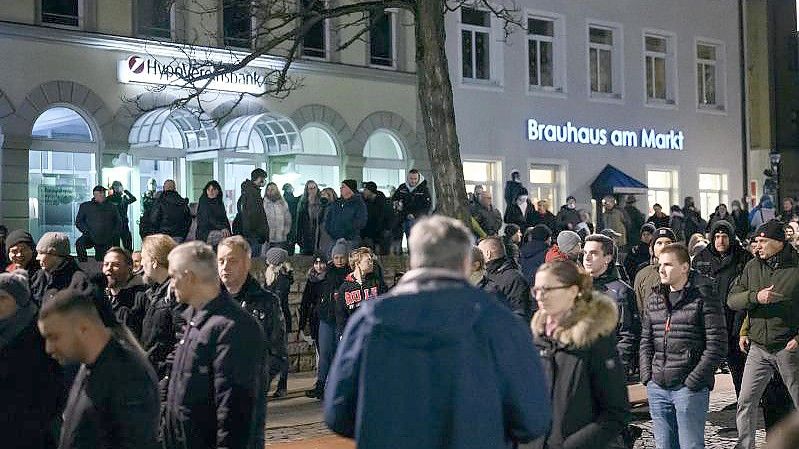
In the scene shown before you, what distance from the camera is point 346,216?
19516mm

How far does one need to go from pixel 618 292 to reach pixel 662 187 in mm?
27534

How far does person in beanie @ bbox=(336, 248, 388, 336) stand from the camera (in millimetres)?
13867

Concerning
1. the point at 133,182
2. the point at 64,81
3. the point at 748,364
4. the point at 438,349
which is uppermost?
the point at 64,81

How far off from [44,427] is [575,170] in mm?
27391

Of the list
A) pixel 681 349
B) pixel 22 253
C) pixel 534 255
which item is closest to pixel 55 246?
pixel 22 253

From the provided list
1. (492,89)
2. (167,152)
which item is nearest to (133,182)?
(167,152)

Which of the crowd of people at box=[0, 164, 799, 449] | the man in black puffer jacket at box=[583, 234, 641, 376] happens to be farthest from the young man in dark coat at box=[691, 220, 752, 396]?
the man in black puffer jacket at box=[583, 234, 641, 376]

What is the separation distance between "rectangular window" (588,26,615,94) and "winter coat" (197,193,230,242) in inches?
659

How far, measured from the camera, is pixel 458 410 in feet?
13.6

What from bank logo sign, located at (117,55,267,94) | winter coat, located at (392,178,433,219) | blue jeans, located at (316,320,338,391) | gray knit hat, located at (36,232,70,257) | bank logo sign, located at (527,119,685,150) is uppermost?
bank logo sign, located at (117,55,267,94)

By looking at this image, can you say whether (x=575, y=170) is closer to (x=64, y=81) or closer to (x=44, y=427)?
(x=64, y=81)

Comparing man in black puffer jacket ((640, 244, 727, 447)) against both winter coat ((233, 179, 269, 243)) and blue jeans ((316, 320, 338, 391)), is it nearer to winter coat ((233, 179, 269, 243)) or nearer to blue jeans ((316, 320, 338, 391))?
blue jeans ((316, 320, 338, 391))

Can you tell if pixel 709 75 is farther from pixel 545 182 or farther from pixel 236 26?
pixel 236 26

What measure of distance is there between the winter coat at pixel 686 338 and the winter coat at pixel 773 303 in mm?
1855
